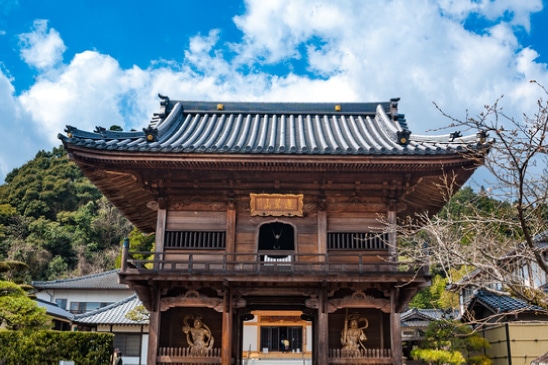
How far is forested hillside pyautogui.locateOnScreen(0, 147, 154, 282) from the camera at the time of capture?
209ft

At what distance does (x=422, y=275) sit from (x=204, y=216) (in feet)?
21.1

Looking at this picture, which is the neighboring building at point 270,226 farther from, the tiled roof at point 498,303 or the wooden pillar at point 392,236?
the tiled roof at point 498,303

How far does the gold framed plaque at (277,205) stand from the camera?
15422 millimetres

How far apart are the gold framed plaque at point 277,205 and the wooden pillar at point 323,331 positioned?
2472 mm

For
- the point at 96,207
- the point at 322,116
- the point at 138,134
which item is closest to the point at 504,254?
the point at 138,134

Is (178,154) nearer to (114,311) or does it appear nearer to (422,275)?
(422,275)

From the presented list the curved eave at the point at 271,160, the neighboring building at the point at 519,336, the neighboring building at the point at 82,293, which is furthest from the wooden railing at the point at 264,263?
the neighboring building at the point at 82,293

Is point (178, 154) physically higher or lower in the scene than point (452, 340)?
higher

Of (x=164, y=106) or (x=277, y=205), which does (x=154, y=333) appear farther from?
(x=164, y=106)

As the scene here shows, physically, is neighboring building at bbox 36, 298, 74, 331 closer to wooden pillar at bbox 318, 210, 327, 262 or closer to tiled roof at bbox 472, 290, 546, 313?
tiled roof at bbox 472, 290, 546, 313

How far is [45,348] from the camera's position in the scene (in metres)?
19.8

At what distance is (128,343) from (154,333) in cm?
2206

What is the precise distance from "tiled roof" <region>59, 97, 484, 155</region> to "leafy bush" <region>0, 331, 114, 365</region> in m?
9.15

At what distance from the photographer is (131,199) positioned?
1744cm
